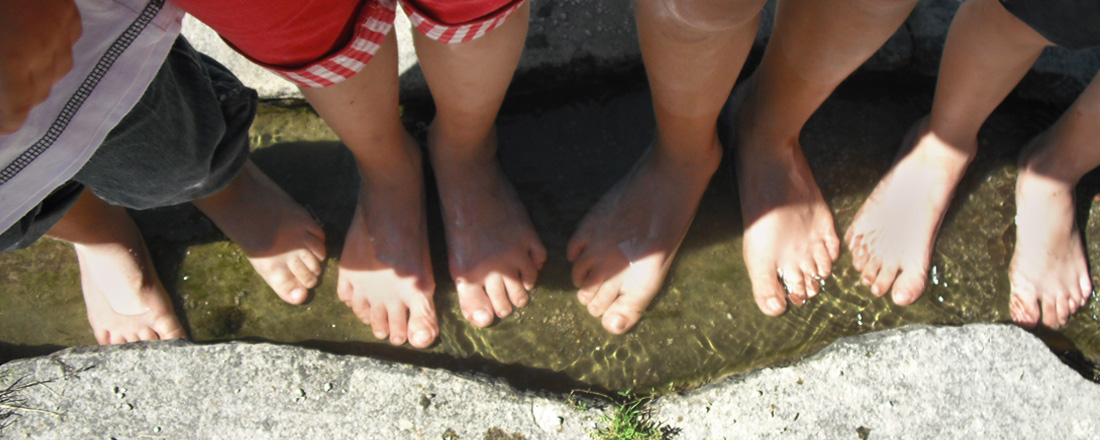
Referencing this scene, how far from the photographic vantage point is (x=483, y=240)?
1943 mm

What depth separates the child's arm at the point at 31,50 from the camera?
70 cm

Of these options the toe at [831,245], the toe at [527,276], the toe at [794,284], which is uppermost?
the toe at [831,245]

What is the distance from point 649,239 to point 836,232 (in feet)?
2.01

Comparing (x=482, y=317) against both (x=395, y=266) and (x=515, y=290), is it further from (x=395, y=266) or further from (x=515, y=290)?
(x=395, y=266)

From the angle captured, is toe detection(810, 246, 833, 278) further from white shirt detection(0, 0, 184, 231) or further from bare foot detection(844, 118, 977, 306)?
white shirt detection(0, 0, 184, 231)

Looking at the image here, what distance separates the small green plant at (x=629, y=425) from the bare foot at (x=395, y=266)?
569 mm

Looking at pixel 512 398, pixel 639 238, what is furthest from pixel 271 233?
pixel 639 238

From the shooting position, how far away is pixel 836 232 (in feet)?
6.67

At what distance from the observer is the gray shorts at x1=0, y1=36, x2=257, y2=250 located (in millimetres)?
1289

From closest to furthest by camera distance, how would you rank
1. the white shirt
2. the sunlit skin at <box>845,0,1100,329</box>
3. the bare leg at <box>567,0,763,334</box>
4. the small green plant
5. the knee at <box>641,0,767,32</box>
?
1. the white shirt
2. the knee at <box>641,0,767,32</box>
3. the small green plant
4. the bare leg at <box>567,0,763,334</box>
5. the sunlit skin at <box>845,0,1100,329</box>

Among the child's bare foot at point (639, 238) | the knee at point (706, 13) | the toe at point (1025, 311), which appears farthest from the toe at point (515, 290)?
the toe at point (1025, 311)

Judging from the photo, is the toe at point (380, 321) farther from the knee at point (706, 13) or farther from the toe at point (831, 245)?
the toe at point (831, 245)

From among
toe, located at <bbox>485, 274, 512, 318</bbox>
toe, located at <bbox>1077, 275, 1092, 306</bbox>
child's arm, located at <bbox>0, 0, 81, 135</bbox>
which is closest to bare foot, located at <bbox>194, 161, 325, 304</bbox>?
toe, located at <bbox>485, 274, 512, 318</bbox>

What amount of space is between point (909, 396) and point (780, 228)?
56 cm
